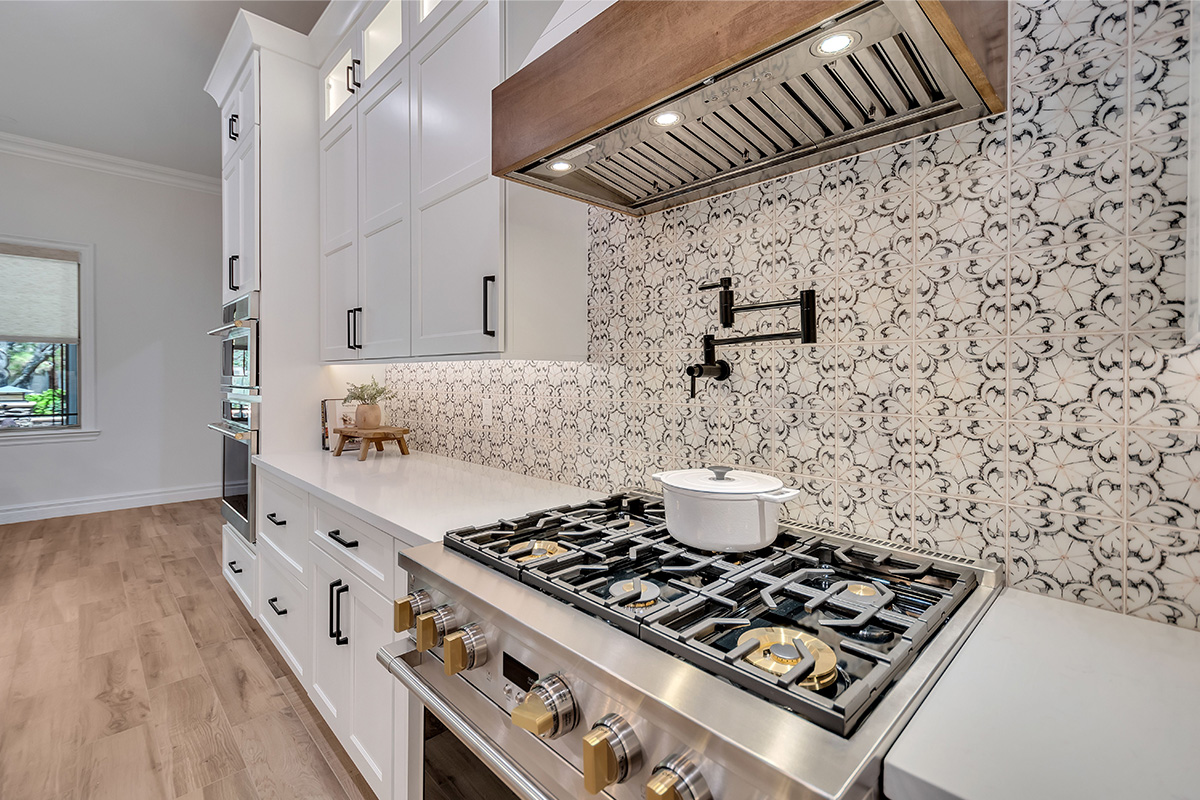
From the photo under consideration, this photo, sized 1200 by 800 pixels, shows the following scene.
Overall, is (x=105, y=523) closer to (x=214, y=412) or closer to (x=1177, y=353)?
(x=214, y=412)

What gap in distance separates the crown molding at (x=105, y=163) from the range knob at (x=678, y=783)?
633 cm

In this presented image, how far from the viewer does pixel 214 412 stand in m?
5.45

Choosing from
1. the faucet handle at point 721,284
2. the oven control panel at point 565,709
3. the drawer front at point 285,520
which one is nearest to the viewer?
the oven control panel at point 565,709

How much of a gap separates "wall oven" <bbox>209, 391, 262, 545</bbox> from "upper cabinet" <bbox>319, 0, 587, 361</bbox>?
2.17ft

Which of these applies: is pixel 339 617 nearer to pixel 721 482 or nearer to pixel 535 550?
pixel 535 550

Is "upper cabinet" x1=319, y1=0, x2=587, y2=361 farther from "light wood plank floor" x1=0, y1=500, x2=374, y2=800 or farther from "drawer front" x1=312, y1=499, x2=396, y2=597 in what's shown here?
"light wood plank floor" x1=0, y1=500, x2=374, y2=800

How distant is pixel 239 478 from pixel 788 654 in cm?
292

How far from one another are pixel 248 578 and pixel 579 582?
2.47m

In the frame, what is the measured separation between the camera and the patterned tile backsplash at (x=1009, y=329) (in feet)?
2.77

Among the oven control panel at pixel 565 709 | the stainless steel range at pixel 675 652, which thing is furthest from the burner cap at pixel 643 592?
the oven control panel at pixel 565 709

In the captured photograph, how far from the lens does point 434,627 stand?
105 centimetres

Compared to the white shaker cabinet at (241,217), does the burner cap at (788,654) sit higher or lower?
lower

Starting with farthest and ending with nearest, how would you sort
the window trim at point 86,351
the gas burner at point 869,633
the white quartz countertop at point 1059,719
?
the window trim at point 86,351 < the gas burner at point 869,633 < the white quartz countertop at point 1059,719

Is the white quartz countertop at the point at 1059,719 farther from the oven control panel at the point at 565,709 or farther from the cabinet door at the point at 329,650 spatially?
the cabinet door at the point at 329,650
